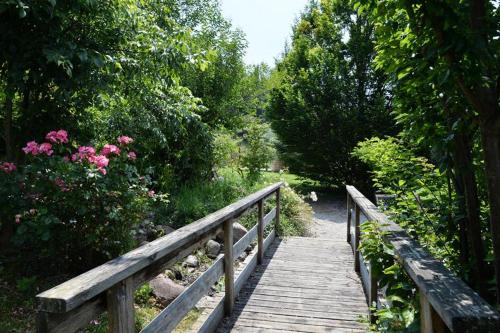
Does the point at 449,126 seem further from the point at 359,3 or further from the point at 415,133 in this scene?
the point at 359,3

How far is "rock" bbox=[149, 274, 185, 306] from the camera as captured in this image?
172 inches

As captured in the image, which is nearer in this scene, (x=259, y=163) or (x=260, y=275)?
(x=260, y=275)

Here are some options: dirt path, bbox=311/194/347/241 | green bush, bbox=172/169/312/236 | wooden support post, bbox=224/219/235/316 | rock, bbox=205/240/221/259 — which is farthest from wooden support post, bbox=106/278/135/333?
dirt path, bbox=311/194/347/241

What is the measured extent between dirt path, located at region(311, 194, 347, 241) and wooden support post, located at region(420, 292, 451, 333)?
24.4ft

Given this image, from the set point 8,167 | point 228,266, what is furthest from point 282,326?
point 8,167

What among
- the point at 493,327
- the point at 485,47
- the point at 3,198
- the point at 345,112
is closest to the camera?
the point at 493,327

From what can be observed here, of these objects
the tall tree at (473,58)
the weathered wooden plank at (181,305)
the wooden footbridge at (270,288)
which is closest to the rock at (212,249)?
the wooden footbridge at (270,288)

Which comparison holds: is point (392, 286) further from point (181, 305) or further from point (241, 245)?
point (241, 245)

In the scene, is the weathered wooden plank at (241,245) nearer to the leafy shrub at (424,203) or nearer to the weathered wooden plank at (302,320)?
the weathered wooden plank at (302,320)

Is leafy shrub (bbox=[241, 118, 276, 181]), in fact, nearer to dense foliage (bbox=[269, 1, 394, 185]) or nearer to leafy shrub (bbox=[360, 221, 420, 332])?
dense foliage (bbox=[269, 1, 394, 185])

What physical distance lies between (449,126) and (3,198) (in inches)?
157

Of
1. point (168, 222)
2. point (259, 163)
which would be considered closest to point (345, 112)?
point (259, 163)

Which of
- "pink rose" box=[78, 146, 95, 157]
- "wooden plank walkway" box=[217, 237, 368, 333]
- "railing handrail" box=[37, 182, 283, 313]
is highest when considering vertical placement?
"pink rose" box=[78, 146, 95, 157]

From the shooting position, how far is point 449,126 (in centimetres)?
213
